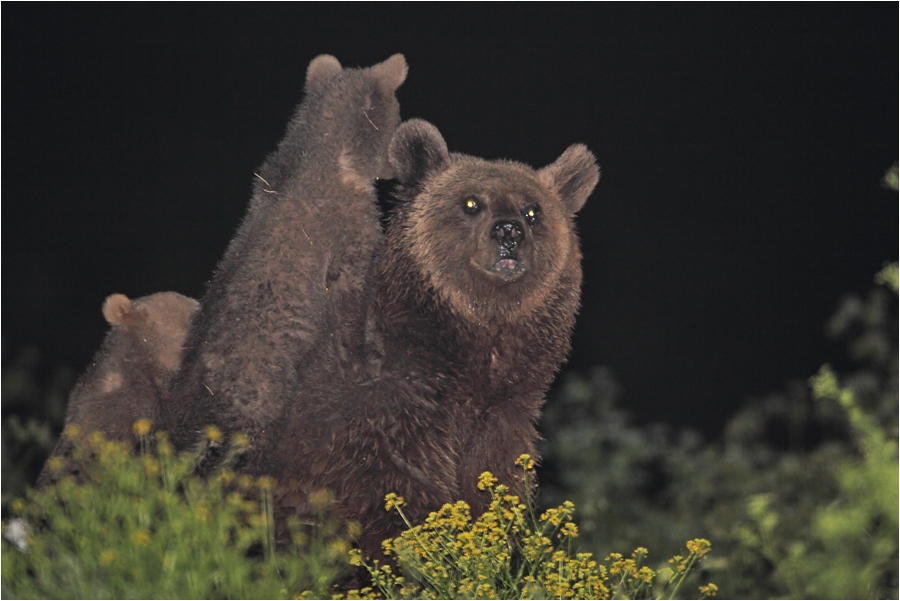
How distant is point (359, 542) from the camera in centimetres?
433

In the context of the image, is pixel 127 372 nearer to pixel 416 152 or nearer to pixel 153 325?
pixel 153 325

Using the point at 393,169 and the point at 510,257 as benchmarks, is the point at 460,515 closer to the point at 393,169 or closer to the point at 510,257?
the point at 510,257

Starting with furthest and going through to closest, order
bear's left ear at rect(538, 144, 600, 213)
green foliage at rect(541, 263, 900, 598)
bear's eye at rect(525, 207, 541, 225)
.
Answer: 1. bear's left ear at rect(538, 144, 600, 213)
2. bear's eye at rect(525, 207, 541, 225)
3. green foliage at rect(541, 263, 900, 598)

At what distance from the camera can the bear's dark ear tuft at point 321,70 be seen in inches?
178

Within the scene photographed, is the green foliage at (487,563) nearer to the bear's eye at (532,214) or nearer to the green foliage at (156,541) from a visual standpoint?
the green foliage at (156,541)

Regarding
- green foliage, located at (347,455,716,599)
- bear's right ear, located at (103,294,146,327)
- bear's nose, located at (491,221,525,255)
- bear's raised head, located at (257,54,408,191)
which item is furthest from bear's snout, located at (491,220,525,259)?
bear's right ear, located at (103,294,146,327)

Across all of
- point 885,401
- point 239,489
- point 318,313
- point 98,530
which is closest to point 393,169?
point 318,313

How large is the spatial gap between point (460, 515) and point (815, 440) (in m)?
3.48

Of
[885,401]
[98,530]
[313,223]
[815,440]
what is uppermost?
[815,440]

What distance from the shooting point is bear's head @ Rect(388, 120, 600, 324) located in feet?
14.8

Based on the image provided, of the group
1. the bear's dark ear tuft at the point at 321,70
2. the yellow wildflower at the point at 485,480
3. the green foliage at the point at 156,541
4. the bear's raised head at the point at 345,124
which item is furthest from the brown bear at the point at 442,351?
the bear's dark ear tuft at the point at 321,70

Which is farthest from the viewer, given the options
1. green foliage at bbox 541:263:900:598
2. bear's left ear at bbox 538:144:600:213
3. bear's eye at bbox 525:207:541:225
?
bear's left ear at bbox 538:144:600:213

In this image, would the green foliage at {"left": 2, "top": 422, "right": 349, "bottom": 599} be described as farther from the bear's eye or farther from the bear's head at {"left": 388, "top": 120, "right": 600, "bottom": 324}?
the bear's eye

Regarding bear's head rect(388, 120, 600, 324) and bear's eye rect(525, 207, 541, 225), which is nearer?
bear's head rect(388, 120, 600, 324)
